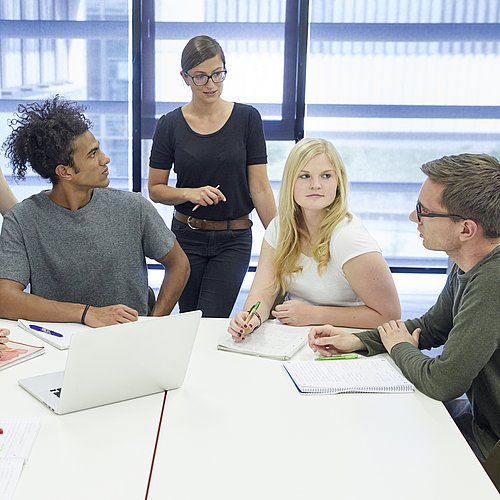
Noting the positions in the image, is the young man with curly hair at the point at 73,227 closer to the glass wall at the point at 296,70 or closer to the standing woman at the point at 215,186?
the standing woman at the point at 215,186

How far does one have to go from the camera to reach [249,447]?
143cm

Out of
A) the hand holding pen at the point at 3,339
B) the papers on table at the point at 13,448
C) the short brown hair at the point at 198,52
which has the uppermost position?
the short brown hair at the point at 198,52

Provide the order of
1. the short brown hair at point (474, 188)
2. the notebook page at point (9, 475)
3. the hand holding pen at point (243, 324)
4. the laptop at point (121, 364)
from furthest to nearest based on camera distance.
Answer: the hand holding pen at point (243, 324)
the short brown hair at point (474, 188)
the laptop at point (121, 364)
the notebook page at point (9, 475)

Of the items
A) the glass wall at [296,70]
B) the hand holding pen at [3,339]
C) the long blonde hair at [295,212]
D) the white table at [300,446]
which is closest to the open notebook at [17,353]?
the hand holding pen at [3,339]

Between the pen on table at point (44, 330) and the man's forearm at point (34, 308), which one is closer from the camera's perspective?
the pen on table at point (44, 330)

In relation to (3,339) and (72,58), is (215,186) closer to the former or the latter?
(3,339)

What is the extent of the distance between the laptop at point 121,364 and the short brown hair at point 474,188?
2.34 ft

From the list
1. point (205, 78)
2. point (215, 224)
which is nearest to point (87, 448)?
point (215, 224)

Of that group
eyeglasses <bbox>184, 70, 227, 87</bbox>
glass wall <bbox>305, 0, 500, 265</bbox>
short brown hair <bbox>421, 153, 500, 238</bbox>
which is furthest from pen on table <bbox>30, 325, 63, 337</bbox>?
glass wall <bbox>305, 0, 500, 265</bbox>

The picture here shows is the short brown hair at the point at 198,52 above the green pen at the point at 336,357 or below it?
above

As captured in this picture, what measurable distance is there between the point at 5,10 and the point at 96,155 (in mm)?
2240

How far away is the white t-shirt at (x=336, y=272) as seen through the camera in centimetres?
224

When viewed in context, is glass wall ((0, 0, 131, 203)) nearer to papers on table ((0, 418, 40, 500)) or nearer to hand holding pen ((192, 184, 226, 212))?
hand holding pen ((192, 184, 226, 212))

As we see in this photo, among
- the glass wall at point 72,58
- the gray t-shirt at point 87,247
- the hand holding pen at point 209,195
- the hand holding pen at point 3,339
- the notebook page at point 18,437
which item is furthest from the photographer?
the glass wall at point 72,58
